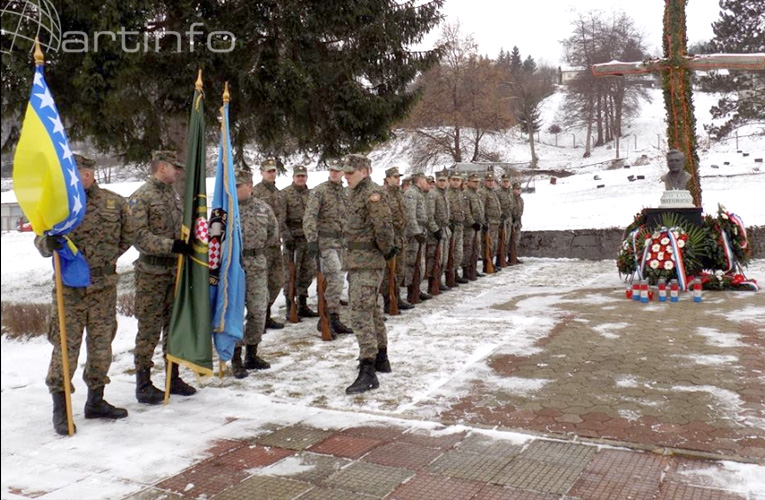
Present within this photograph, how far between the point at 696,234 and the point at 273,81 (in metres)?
6.84

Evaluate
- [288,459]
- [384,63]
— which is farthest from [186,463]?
[384,63]

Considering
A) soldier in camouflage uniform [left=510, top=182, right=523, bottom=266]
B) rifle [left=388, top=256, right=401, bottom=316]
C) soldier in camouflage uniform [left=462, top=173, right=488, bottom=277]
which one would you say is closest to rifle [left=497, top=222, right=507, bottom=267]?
soldier in camouflage uniform [left=510, top=182, right=523, bottom=266]

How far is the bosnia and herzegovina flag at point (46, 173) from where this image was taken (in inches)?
158

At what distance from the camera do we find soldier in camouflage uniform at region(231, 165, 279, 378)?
629 cm

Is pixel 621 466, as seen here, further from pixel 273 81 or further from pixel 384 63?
pixel 384 63

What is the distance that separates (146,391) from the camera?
5.45 metres

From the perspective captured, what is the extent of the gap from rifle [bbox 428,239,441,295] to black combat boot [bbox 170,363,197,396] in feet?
18.7

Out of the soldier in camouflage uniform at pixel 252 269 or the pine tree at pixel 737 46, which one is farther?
the pine tree at pixel 737 46

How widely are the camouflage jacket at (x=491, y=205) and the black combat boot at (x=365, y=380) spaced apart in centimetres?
823

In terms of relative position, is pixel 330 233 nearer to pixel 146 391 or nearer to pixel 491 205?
pixel 146 391

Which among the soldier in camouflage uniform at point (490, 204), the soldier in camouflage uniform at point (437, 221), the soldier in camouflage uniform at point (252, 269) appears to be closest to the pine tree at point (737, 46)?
the soldier in camouflage uniform at point (490, 204)

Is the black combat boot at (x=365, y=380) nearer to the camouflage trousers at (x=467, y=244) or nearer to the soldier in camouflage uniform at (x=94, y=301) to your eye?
the soldier in camouflage uniform at (x=94, y=301)

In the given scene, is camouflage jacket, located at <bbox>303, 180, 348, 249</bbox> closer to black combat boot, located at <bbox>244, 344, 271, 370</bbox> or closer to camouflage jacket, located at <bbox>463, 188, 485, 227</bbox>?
black combat boot, located at <bbox>244, 344, 271, 370</bbox>

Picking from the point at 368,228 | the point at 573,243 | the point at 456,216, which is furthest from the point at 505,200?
the point at 368,228
